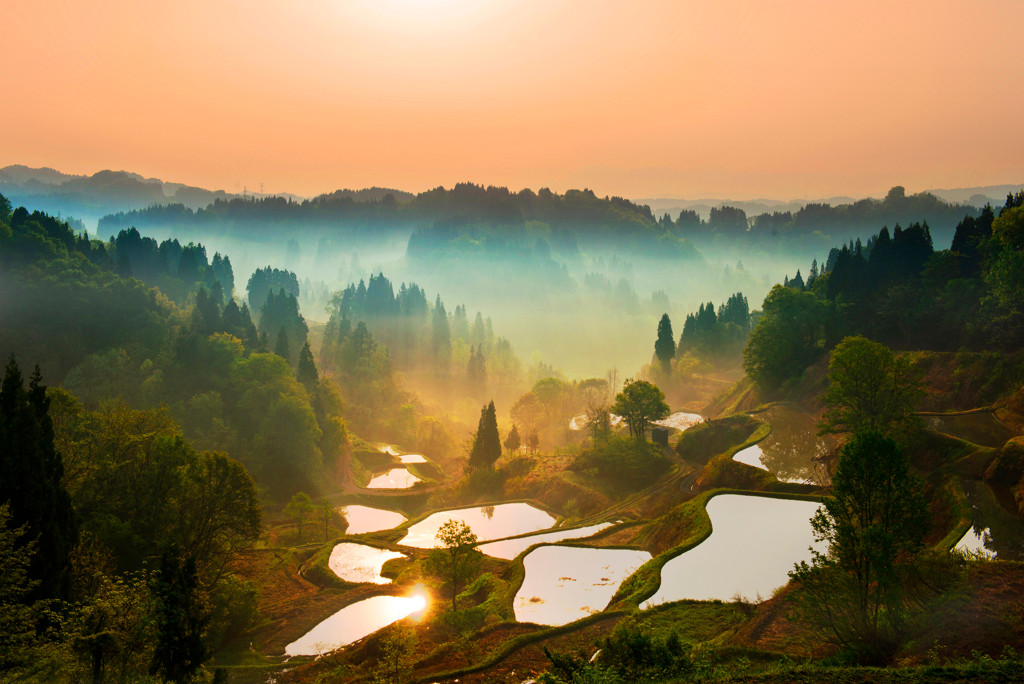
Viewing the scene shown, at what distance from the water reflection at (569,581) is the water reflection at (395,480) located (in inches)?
2066

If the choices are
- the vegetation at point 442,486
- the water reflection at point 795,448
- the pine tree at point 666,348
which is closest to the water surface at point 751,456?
the water reflection at point 795,448

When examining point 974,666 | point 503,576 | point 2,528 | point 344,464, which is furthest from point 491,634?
point 344,464

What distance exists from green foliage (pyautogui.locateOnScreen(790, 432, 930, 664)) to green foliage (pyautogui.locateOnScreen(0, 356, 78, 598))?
103ft

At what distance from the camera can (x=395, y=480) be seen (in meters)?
92.1

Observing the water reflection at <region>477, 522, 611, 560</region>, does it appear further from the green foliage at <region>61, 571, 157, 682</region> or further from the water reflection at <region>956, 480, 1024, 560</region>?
the green foliage at <region>61, 571, 157, 682</region>

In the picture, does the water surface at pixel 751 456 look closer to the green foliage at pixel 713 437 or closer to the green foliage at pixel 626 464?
the green foliage at pixel 713 437

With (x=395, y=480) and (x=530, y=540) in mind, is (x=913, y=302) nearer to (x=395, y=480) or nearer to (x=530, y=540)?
(x=530, y=540)

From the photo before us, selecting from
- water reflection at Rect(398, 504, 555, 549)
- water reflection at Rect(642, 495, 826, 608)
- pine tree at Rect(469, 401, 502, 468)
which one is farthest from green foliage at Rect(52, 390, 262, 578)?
pine tree at Rect(469, 401, 502, 468)

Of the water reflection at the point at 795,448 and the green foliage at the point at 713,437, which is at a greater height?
the water reflection at the point at 795,448

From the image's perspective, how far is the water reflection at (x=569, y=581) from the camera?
30.5m

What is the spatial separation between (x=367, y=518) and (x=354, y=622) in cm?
3818

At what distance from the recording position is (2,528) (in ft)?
77.6

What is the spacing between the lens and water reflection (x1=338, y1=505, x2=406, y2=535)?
222ft

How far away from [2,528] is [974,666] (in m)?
34.3
